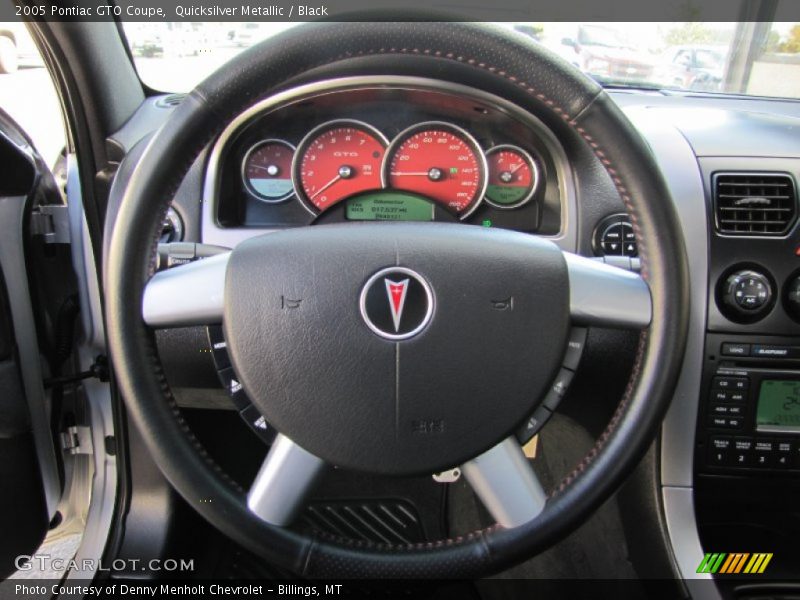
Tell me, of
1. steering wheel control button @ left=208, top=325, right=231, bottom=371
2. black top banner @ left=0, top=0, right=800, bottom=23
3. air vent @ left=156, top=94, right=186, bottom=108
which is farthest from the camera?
air vent @ left=156, top=94, right=186, bottom=108

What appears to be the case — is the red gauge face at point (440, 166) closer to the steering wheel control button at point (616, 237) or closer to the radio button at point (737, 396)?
the steering wheel control button at point (616, 237)

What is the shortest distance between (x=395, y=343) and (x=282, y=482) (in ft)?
0.87

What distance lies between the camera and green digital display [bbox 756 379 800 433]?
1.28m

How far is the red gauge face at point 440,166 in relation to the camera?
1.47 m

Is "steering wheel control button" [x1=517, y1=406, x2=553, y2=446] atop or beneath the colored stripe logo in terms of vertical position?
atop

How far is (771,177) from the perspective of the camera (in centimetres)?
128

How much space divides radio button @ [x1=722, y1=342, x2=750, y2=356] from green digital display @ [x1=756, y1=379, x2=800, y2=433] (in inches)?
3.1

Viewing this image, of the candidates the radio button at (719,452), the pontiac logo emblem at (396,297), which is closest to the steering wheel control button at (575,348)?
the pontiac logo emblem at (396,297)

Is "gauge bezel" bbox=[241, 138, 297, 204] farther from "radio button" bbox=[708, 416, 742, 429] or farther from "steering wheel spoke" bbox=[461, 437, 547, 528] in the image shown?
"radio button" bbox=[708, 416, 742, 429]

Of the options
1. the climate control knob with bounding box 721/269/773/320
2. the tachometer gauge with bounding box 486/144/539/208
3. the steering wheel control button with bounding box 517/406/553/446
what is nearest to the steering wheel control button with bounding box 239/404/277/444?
the steering wheel control button with bounding box 517/406/553/446

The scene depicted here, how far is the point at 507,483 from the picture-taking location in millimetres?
870

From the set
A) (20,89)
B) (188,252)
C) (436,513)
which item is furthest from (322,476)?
(20,89)

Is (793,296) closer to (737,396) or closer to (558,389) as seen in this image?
(737,396)

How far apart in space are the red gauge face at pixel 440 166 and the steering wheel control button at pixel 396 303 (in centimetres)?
68
